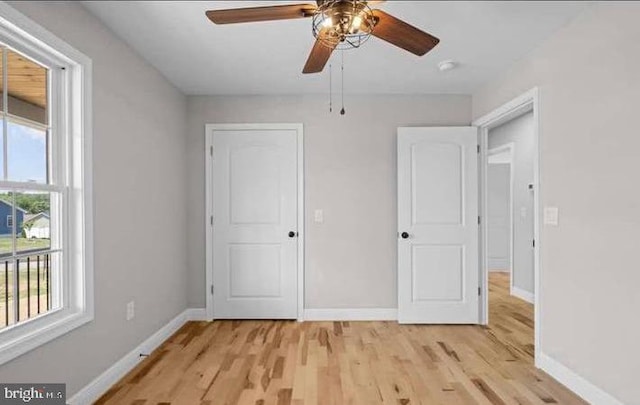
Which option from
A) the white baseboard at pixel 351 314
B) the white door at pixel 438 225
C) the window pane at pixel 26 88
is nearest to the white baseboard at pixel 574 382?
the white door at pixel 438 225

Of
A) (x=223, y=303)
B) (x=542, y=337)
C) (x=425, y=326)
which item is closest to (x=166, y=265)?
(x=223, y=303)

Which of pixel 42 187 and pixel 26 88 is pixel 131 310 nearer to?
pixel 42 187

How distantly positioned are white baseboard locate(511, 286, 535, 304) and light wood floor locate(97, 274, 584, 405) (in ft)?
3.02

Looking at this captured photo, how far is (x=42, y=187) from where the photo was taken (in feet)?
6.72

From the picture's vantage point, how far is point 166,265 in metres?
3.49

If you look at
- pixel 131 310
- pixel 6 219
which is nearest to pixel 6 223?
pixel 6 219

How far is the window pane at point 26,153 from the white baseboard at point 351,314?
272cm

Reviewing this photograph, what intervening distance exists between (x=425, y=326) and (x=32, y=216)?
336 centimetres

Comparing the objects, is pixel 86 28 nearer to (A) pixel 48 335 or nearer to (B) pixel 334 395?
(A) pixel 48 335

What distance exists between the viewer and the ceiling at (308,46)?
2305 millimetres

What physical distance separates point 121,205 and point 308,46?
1.80m

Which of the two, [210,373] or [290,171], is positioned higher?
[290,171]

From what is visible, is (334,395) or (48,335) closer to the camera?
(48,335)

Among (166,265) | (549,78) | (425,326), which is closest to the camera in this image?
(549,78)
